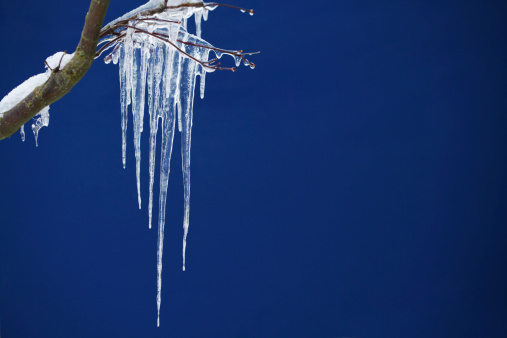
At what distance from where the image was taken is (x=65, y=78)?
3.35 ft

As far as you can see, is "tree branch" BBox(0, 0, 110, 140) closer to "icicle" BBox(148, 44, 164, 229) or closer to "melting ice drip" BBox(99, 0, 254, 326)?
"melting ice drip" BBox(99, 0, 254, 326)

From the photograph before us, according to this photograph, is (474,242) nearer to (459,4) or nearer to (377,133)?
(377,133)

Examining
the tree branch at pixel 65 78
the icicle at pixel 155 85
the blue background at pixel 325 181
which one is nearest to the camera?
the tree branch at pixel 65 78

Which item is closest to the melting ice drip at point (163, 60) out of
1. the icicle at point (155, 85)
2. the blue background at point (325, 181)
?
the icicle at point (155, 85)

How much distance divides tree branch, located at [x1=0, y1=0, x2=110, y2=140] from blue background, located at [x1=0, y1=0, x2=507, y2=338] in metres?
1.96

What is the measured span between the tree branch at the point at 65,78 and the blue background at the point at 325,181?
1959mm

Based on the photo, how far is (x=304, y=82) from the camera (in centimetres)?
299

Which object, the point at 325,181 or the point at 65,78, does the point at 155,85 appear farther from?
the point at 325,181

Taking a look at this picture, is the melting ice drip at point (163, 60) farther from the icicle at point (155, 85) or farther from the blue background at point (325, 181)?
the blue background at point (325, 181)

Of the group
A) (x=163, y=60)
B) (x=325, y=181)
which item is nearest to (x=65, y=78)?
(x=163, y=60)

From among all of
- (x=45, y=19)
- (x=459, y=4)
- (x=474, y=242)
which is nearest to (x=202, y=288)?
(x=474, y=242)

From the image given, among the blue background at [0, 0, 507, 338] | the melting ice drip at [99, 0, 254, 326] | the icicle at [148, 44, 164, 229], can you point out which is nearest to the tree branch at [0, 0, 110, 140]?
the melting ice drip at [99, 0, 254, 326]

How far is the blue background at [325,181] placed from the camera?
2.99m

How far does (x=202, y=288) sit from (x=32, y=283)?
115cm
